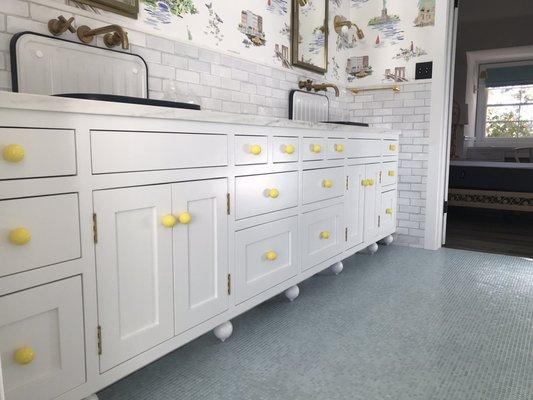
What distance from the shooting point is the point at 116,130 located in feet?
4.27

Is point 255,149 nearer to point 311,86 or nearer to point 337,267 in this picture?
point 337,267

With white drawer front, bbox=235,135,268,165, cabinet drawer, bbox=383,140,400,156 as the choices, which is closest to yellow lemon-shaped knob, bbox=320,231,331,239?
white drawer front, bbox=235,135,268,165

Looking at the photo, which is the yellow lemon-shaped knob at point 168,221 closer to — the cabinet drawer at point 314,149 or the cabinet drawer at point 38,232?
the cabinet drawer at point 38,232

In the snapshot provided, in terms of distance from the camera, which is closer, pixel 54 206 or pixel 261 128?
pixel 54 206

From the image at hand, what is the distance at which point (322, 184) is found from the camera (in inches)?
96.8

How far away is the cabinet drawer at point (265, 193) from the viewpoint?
1848mm

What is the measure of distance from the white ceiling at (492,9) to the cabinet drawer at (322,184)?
4.74 meters

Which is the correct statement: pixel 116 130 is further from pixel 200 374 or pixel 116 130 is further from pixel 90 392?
pixel 200 374

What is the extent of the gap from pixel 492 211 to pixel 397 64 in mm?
2772

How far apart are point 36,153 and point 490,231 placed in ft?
14.2

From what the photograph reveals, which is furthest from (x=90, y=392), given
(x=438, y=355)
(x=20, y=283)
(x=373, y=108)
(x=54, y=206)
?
(x=373, y=108)

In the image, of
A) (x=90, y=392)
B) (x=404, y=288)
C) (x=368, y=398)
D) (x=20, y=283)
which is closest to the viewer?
(x=20, y=283)

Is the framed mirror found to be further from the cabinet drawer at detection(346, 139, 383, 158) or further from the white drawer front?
the white drawer front

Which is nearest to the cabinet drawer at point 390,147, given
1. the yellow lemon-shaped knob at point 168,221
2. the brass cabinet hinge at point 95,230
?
the yellow lemon-shaped knob at point 168,221
